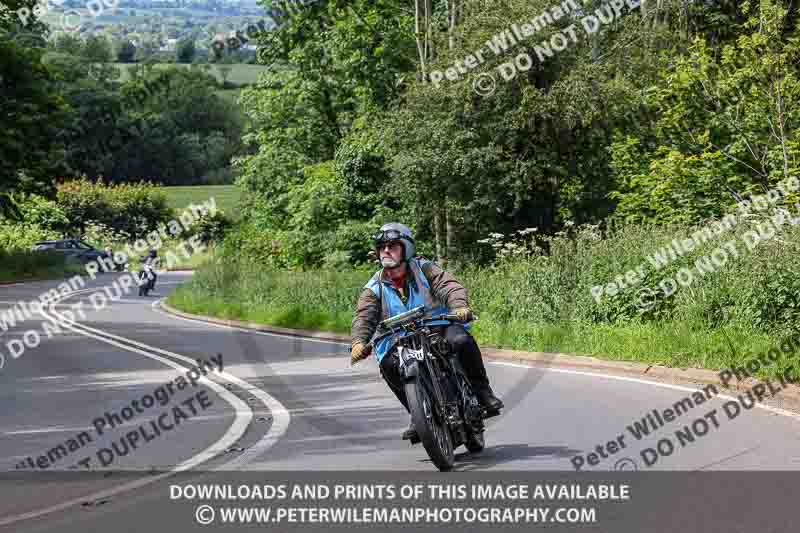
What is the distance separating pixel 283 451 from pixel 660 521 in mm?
4232

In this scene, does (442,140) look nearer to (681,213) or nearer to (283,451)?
(681,213)

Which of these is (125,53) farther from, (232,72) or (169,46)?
(232,72)

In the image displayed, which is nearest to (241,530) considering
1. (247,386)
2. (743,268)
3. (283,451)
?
(283,451)

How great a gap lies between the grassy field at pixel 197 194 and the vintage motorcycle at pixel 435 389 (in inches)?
3731

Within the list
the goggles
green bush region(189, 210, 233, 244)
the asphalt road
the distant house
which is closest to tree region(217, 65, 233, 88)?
the distant house

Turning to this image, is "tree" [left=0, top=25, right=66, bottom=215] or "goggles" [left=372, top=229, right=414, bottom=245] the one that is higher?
"tree" [left=0, top=25, right=66, bottom=215]

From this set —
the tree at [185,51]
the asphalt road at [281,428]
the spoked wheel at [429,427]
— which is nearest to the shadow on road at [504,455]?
the asphalt road at [281,428]

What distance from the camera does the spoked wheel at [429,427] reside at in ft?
29.2

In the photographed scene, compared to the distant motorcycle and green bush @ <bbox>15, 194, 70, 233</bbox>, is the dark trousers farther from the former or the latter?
green bush @ <bbox>15, 194, 70, 233</bbox>

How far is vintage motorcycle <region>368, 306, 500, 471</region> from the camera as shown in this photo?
9023 millimetres

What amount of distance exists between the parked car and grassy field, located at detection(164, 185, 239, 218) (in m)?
32.1

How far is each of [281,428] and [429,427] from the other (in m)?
3.67

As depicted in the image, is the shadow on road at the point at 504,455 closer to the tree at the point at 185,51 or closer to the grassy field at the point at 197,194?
the grassy field at the point at 197,194

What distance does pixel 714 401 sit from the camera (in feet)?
42.1
